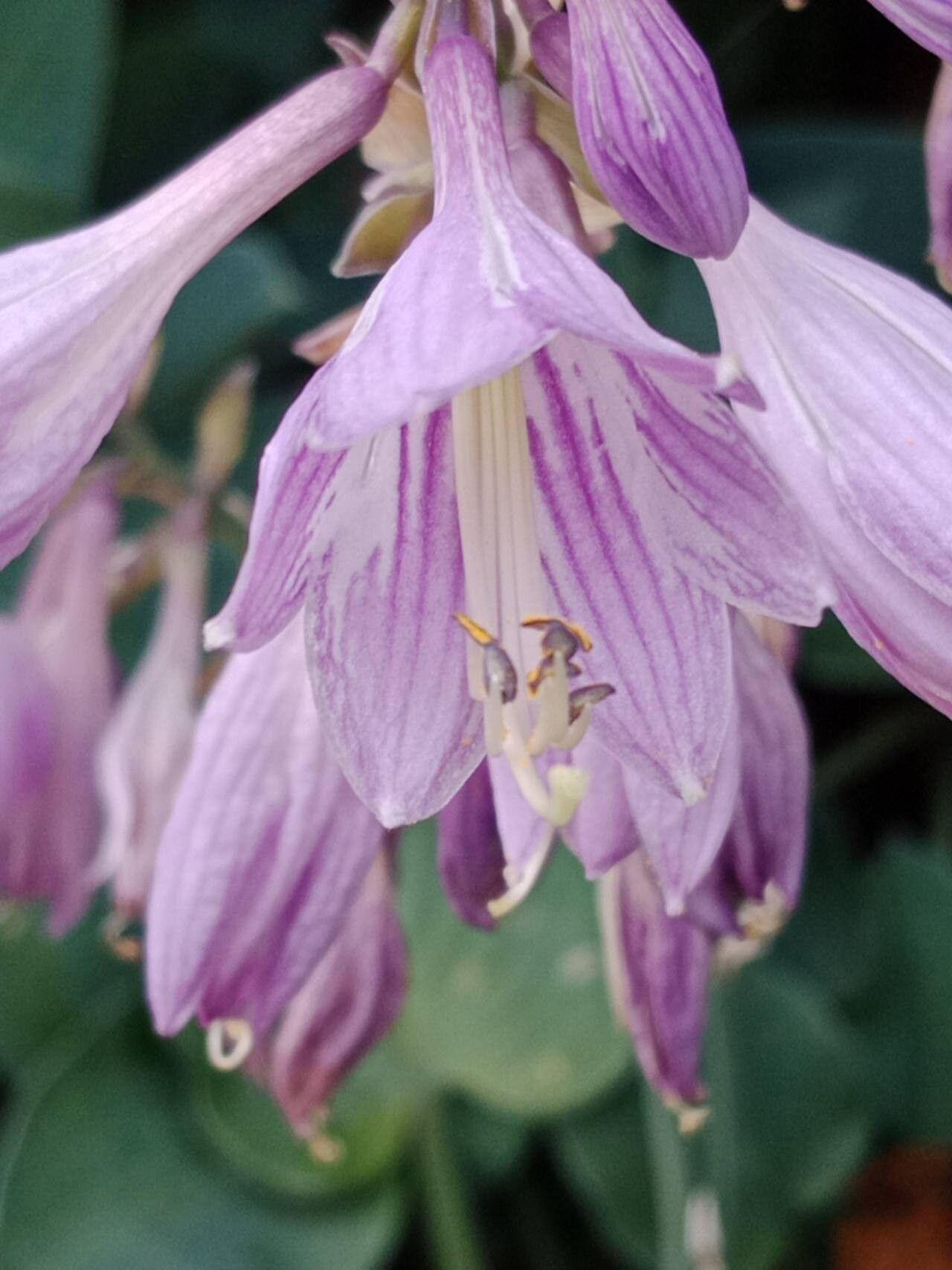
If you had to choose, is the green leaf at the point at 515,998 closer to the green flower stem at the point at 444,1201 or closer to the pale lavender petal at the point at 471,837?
the green flower stem at the point at 444,1201

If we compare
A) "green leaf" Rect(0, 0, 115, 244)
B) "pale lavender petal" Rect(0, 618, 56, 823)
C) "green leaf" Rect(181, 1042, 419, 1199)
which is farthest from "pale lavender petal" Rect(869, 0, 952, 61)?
"green leaf" Rect(181, 1042, 419, 1199)

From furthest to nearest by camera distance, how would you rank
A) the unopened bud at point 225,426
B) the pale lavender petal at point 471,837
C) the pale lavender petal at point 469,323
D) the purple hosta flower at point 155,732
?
the unopened bud at point 225,426 < the purple hosta flower at point 155,732 < the pale lavender petal at point 471,837 < the pale lavender petal at point 469,323

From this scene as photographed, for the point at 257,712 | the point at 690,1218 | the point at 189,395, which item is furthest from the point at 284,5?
the point at 690,1218

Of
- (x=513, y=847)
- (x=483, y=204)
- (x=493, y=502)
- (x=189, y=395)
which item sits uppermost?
(x=483, y=204)

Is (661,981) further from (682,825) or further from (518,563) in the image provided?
(518,563)

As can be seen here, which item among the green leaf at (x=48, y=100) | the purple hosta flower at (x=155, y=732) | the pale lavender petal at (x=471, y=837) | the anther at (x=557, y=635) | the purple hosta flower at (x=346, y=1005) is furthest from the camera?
the green leaf at (x=48, y=100)

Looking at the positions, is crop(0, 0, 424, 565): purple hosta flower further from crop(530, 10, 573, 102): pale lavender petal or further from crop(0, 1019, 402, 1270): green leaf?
crop(0, 1019, 402, 1270): green leaf

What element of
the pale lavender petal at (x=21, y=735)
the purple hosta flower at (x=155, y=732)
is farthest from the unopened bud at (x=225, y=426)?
the pale lavender petal at (x=21, y=735)

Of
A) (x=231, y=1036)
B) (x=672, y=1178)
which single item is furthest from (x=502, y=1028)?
(x=231, y=1036)

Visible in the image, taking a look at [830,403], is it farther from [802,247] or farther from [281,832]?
[281,832]
